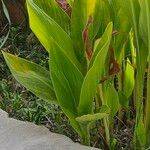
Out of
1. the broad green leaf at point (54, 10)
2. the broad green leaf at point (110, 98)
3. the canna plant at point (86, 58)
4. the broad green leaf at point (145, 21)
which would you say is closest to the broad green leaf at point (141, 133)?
the canna plant at point (86, 58)

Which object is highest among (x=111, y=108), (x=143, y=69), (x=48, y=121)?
(x=143, y=69)

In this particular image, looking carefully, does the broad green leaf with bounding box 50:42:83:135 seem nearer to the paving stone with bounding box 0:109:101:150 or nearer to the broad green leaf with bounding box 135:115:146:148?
the paving stone with bounding box 0:109:101:150

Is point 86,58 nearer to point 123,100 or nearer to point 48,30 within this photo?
point 48,30

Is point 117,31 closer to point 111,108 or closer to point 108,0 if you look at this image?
point 108,0

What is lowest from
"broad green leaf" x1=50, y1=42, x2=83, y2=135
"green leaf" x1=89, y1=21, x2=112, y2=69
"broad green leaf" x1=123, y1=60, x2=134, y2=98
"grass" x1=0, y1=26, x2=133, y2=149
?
"grass" x1=0, y1=26, x2=133, y2=149

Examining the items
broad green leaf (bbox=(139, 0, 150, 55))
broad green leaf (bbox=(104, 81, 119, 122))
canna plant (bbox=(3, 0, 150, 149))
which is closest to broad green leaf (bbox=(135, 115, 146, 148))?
canna plant (bbox=(3, 0, 150, 149))

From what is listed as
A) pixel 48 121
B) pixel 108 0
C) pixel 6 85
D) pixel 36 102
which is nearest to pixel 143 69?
pixel 108 0

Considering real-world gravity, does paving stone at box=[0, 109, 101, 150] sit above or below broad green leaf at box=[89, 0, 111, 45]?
below
